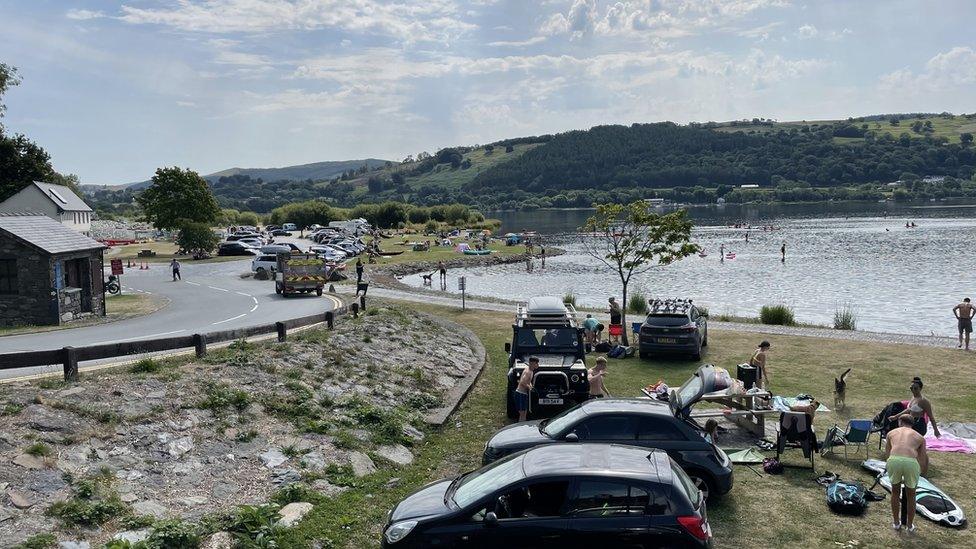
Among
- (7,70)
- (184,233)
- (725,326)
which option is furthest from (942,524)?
(7,70)

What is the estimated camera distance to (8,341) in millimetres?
21562

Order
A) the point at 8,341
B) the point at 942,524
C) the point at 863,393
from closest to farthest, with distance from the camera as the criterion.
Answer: the point at 942,524, the point at 863,393, the point at 8,341

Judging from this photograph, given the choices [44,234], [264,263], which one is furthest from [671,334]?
[264,263]

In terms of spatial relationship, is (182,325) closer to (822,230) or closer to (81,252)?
(81,252)

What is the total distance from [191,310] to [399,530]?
25398mm

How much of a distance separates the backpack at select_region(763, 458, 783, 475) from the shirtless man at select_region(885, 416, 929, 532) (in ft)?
7.66

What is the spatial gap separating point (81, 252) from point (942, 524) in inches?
1141

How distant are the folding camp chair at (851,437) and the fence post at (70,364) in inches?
549

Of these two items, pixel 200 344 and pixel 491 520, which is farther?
pixel 200 344

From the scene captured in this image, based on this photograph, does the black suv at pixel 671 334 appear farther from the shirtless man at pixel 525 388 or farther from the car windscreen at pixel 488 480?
the car windscreen at pixel 488 480

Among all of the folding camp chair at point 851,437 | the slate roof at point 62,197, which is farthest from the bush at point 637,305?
the slate roof at point 62,197

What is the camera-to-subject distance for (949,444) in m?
13.6

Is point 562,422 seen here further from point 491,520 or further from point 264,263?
point 264,263

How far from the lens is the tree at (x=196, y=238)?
63.4 metres
